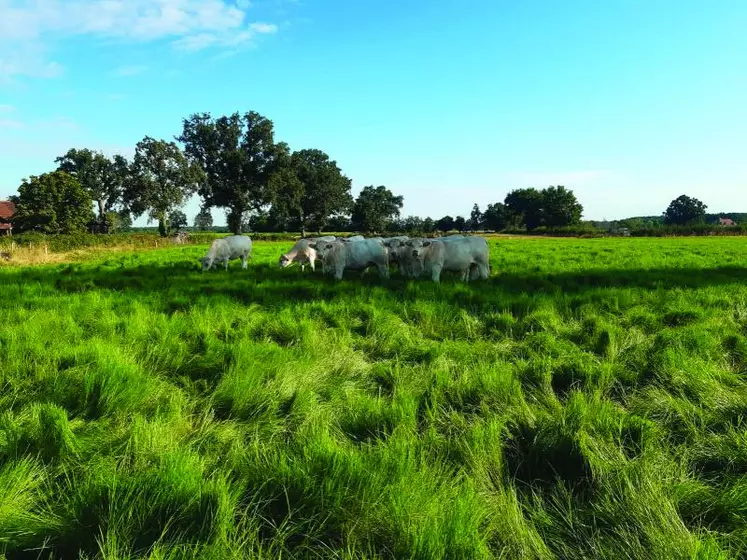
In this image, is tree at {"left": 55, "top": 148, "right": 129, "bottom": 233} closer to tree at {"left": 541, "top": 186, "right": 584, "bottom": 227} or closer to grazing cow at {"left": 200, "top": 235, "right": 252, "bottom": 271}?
grazing cow at {"left": 200, "top": 235, "right": 252, "bottom": 271}

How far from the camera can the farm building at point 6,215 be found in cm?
6579

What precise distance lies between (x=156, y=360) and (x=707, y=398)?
514 cm

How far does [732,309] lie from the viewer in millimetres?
7367

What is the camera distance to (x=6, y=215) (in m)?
69.5

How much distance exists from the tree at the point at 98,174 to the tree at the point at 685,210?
139 m

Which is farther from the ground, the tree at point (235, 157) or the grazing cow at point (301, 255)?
the tree at point (235, 157)

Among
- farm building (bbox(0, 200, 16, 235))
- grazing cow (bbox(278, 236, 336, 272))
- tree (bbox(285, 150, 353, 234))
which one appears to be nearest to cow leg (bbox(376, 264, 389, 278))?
grazing cow (bbox(278, 236, 336, 272))

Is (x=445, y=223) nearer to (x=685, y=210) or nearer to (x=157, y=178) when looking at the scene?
(x=157, y=178)

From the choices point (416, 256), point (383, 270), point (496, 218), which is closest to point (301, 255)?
point (383, 270)

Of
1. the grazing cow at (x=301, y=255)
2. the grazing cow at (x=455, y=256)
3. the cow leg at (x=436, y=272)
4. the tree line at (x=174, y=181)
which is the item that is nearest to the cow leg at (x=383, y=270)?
the grazing cow at (x=455, y=256)

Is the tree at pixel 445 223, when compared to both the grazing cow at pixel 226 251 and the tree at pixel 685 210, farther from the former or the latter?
the grazing cow at pixel 226 251

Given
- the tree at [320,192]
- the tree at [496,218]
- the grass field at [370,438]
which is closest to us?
the grass field at [370,438]

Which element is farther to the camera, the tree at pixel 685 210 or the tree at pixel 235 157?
the tree at pixel 685 210

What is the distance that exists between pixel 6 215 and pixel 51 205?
2503 cm
